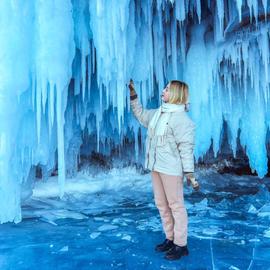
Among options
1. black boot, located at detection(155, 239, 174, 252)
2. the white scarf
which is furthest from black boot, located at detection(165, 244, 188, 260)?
the white scarf

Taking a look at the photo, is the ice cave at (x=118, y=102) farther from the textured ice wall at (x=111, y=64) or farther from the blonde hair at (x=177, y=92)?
the blonde hair at (x=177, y=92)

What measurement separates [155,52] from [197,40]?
2.66ft

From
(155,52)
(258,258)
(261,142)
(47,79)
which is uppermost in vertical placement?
(155,52)

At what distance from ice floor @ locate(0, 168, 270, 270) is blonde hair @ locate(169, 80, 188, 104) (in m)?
1.41

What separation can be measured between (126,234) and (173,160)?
1333 millimetres

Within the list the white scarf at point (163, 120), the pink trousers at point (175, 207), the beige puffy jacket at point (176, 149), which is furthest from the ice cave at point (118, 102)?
the white scarf at point (163, 120)

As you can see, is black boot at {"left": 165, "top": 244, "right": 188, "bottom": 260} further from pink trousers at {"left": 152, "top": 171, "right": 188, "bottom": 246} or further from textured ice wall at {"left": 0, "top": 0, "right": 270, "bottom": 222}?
textured ice wall at {"left": 0, "top": 0, "right": 270, "bottom": 222}

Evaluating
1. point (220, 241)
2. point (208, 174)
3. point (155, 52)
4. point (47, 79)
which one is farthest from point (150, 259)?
point (208, 174)

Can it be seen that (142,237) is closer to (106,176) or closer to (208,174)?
(106,176)

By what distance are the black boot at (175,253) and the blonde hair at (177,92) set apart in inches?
51.0

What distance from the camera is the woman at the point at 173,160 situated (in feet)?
11.2

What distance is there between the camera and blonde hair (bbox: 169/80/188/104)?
11.6 feet

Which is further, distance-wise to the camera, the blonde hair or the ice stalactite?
the ice stalactite

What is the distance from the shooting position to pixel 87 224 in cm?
494
